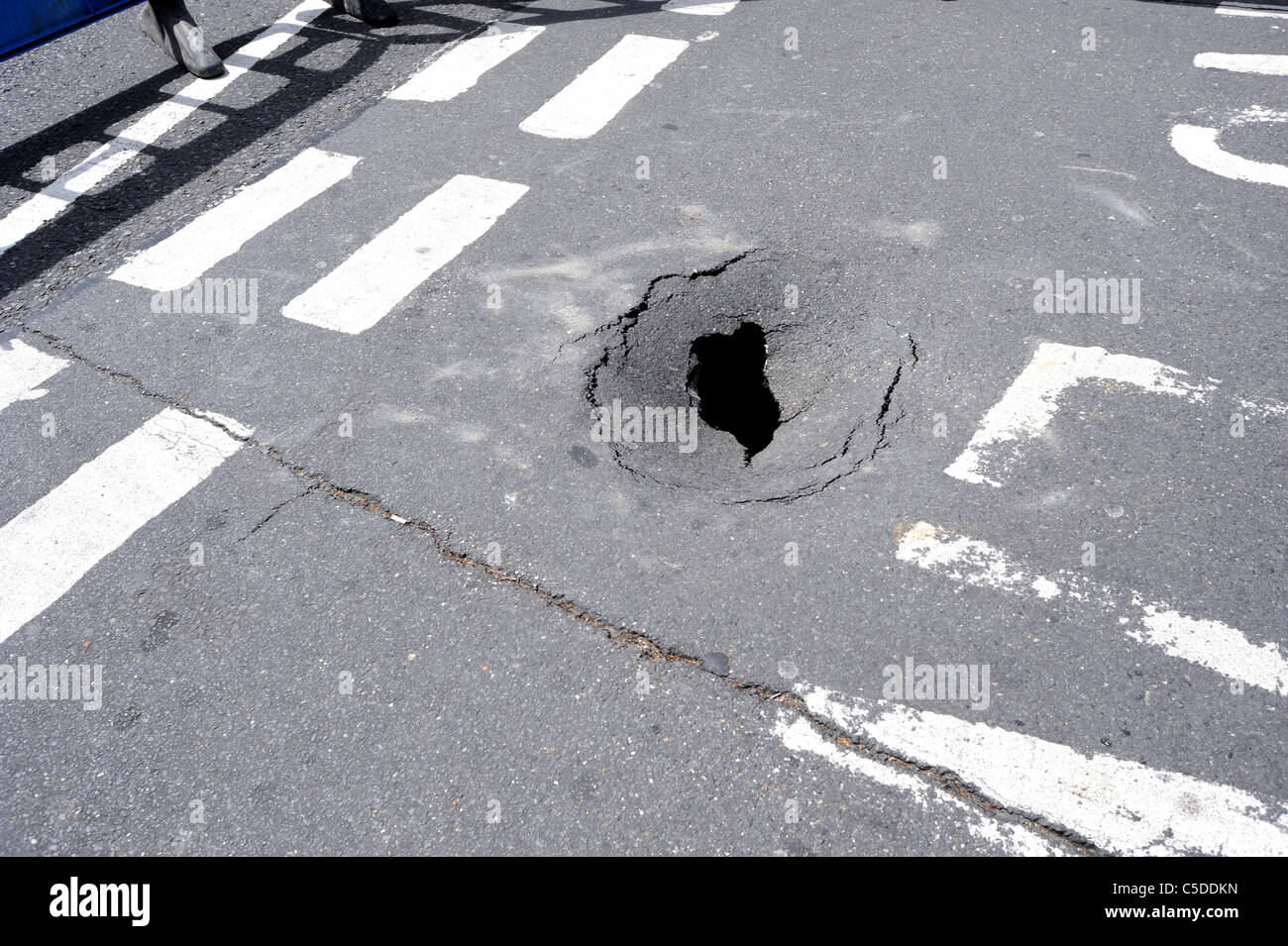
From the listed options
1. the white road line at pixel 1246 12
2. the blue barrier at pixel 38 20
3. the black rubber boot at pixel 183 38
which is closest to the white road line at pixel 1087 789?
the white road line at pixel 1246 12

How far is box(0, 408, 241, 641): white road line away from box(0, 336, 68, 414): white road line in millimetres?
920

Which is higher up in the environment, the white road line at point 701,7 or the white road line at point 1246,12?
the white road line at point 701,7

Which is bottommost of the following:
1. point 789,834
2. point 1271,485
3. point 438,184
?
point 789,834

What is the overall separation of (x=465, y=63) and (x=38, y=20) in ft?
10.9

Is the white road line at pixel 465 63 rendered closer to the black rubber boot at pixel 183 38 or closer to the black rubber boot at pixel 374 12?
the black rubber boot at pixel 374 12

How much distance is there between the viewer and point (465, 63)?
8.43 meters

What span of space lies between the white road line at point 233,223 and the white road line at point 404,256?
35.7 inches

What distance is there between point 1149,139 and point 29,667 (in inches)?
294

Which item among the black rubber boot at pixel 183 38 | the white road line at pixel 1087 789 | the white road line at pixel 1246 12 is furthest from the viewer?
the black rubber boot at pixel 183 38

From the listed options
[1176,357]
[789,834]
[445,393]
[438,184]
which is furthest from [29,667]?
[1176,357]

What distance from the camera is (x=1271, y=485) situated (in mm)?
4348

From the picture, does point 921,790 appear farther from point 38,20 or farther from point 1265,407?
point 38,20

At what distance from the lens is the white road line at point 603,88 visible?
7.48m

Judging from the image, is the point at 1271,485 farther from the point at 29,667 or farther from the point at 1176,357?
the point at 29,667
